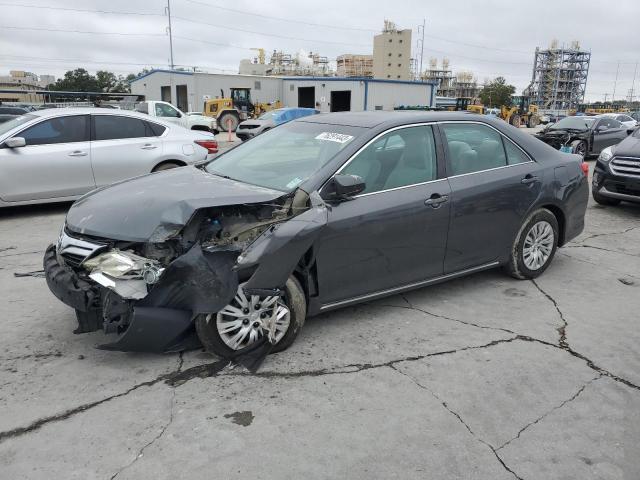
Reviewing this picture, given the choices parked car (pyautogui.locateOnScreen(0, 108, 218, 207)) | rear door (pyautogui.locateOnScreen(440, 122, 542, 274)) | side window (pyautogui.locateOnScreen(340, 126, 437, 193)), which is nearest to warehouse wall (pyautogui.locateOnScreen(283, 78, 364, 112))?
parked car (pyautogui.locateOnScreen(0, 108, 218, 207))

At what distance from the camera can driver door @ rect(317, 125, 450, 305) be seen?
3611 mm

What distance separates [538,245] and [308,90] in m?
45.7

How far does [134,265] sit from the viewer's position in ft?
10.1

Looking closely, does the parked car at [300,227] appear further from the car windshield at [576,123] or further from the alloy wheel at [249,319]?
the car windshield at [576,123]

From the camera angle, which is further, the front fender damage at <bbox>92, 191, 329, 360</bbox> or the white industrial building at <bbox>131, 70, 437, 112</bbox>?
the white industrial building at <bbox>131, 70, 437, 112</bbox>

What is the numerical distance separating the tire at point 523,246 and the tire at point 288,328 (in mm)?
2374

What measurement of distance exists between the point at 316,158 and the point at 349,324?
1.32m

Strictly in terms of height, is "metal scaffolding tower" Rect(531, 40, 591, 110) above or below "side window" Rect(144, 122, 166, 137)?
above

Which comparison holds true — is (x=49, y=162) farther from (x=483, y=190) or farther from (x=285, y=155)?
(x=483, y=190)

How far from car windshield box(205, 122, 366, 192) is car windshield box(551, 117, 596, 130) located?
1456cm

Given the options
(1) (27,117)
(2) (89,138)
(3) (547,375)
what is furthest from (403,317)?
(1) (27,117)

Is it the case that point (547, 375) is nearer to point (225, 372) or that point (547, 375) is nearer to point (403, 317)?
point (403, 317)

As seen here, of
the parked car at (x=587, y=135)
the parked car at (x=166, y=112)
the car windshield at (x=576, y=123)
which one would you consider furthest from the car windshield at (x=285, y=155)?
the parked car at (x=166, y=112)

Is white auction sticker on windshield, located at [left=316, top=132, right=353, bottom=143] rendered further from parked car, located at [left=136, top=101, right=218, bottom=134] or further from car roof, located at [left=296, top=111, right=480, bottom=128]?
parked car, located at [left=136, top=101, right=218, bottom=134]
